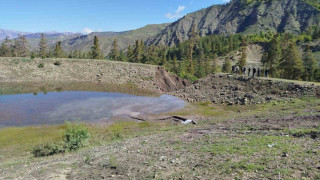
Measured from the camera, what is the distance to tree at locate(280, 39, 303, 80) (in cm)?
4781

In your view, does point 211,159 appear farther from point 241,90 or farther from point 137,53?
point 137,53

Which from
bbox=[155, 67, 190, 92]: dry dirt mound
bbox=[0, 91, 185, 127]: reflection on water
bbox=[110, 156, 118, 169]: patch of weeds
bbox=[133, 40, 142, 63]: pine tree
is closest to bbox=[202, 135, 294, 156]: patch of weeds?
bbox=[110, 156, 118, 169]: patch of weeds

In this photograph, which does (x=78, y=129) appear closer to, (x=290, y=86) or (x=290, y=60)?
(x=290, y=86)

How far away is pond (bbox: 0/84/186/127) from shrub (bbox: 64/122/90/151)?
756cm

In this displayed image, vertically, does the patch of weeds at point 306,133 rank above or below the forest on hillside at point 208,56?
below

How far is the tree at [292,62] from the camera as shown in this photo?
157 ft

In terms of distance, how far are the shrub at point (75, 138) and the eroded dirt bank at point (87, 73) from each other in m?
38.2

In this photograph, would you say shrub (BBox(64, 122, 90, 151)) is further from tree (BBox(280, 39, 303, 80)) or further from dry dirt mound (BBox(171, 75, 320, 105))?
tree (BBox(280, 39, 303, 80))

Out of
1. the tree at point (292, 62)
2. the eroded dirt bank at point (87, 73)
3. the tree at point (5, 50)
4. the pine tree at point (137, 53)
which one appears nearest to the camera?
the tree at point (292, 62)

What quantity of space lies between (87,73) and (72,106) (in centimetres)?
3003

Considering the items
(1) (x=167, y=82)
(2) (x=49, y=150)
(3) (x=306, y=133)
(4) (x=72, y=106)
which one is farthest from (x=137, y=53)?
(3) (x=306, y=133)

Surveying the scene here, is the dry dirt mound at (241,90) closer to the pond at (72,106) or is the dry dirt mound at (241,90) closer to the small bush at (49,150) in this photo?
the pond at (72,106)

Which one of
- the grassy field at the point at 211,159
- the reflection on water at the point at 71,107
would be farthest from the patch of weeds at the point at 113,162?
the reflection on water at the point at 71,107

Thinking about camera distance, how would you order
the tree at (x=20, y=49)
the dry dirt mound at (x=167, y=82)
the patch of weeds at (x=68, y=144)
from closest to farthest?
1. the patch of weeds at (x=68, y=144)
2. the dry dirt mound at (x=167, y=82)
3. the tree at (x=20, y=49)
